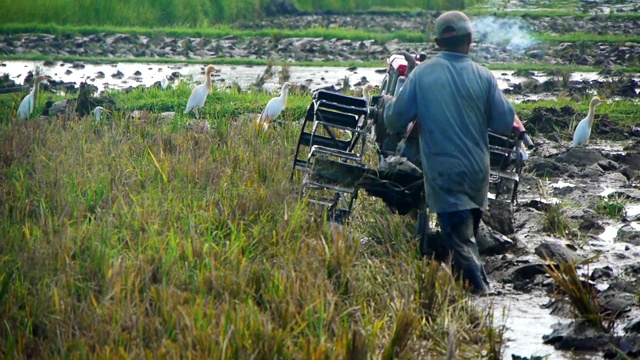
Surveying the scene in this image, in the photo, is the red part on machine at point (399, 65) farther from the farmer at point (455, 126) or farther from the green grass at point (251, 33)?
the green grass at point (251, 33)

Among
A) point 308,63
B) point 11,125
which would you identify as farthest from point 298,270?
point 308,63

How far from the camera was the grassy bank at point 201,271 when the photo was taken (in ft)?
15.5

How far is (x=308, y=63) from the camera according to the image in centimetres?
2245

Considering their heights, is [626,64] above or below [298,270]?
Result: below

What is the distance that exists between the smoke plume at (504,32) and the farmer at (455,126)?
1958 centimetres

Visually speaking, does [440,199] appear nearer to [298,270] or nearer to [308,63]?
[298,270]

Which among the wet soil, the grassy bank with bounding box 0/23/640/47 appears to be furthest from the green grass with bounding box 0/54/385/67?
the grassy bank with bounding box 0/23/640/47

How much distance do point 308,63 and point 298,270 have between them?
55.7 feet

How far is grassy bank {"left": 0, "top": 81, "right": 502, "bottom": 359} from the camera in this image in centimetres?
473

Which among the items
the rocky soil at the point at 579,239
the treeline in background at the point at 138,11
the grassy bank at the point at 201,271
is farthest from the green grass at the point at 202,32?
the grassy bank at the point at 201,271

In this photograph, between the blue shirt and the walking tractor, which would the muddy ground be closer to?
the walking tractor

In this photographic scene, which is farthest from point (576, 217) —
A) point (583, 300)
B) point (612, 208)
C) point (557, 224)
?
point (583, 300)

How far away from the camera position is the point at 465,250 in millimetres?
6539

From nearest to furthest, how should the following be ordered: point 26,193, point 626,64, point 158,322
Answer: point 158,322 → point 26,193 → point 626,64
